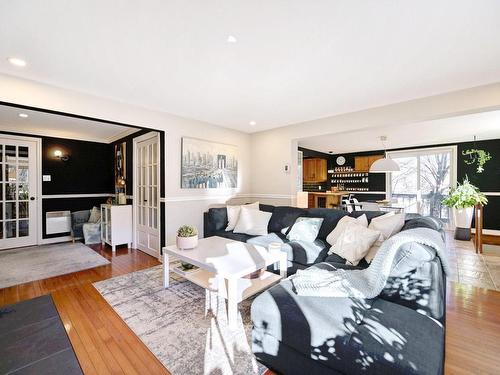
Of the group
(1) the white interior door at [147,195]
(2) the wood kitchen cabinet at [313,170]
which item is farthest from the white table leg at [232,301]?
(2) the wood kitchen cabinet at [313,170]

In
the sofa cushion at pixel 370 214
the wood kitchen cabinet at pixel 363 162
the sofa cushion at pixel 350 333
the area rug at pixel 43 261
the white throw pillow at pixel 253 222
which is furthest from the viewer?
the wood kitchen cabinet at pixel 363 162

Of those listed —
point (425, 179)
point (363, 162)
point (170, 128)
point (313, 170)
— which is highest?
point (170, 128)

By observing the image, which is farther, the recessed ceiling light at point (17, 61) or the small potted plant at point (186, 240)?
the small potted plant at point (186, 240)

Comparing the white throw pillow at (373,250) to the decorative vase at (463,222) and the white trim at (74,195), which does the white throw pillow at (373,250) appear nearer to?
the decorative vase at (463,222)

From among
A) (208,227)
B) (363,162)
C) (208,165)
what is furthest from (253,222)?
(363,162)

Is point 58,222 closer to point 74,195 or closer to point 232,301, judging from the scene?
A: point 74,195

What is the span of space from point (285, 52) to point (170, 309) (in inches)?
104

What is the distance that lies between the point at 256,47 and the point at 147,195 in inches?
128

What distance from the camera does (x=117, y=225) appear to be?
435 centimetres

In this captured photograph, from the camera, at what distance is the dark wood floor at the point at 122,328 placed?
1.63 meters

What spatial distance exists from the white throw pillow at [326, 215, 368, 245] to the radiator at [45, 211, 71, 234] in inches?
208

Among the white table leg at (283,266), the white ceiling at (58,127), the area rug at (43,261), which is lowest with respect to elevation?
the area rug at (43,261)

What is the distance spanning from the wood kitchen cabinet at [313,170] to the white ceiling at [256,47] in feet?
15.6

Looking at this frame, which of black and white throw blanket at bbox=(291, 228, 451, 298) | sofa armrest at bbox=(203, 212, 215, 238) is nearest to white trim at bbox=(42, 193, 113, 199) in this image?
sofa armrest at bbox=(203, 212, 215, 238)
